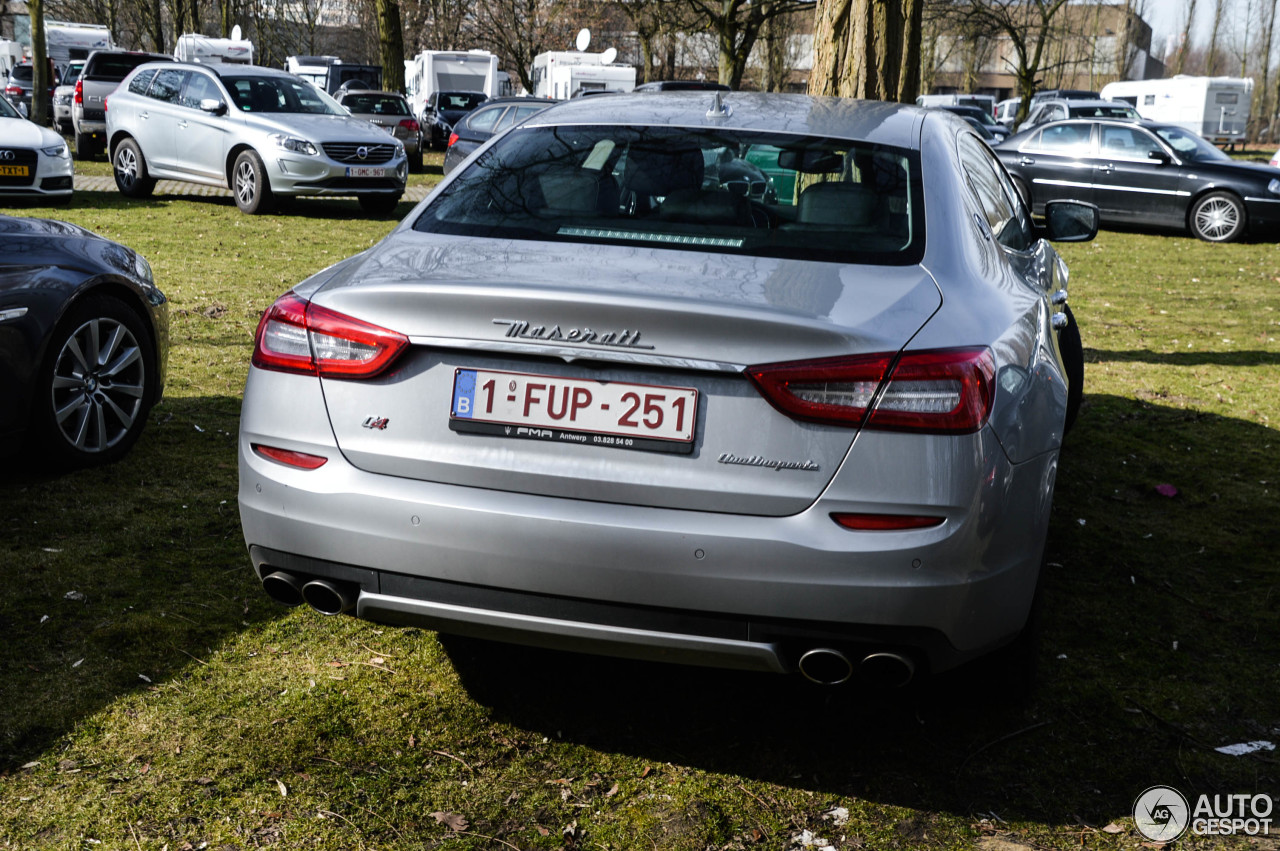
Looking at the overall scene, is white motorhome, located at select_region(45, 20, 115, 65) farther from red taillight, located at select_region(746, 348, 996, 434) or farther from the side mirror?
red taillight, located at select_region(746, 348, 996, 434)

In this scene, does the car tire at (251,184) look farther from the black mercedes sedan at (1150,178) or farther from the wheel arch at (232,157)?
the black mercedes sedan at (1150,178)

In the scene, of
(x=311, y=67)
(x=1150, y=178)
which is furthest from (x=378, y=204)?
(x=311, y=67)

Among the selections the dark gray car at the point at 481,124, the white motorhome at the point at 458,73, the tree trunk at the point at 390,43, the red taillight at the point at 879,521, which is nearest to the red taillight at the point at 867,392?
the red taillight at the point at 879,521

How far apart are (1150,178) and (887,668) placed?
55.7 ft

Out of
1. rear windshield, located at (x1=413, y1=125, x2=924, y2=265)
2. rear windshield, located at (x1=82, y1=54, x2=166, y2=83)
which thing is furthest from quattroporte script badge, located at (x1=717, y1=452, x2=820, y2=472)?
rear windshield, located at (x1=82, y1=54, x2=166, y2=83)

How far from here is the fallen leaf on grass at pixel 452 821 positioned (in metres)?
2.77

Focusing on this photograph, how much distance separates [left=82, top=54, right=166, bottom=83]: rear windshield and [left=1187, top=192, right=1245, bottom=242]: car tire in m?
18.0

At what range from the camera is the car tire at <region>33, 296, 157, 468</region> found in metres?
4.86

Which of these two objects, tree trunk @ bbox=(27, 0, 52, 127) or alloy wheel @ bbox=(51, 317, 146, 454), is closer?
alloy wheel @ bbox=(51, 317, 146, 454)

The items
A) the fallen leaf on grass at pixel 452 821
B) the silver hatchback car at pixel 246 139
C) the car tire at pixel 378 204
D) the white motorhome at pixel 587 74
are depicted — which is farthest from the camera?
the white motorhome at pixel 587 74

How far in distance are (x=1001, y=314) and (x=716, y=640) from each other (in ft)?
3.51

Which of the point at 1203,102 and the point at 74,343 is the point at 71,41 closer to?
the point at 1203,102

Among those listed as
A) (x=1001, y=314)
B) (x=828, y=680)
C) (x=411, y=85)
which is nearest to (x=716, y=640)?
(x=828, y=680)

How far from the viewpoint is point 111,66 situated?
23297 mm
